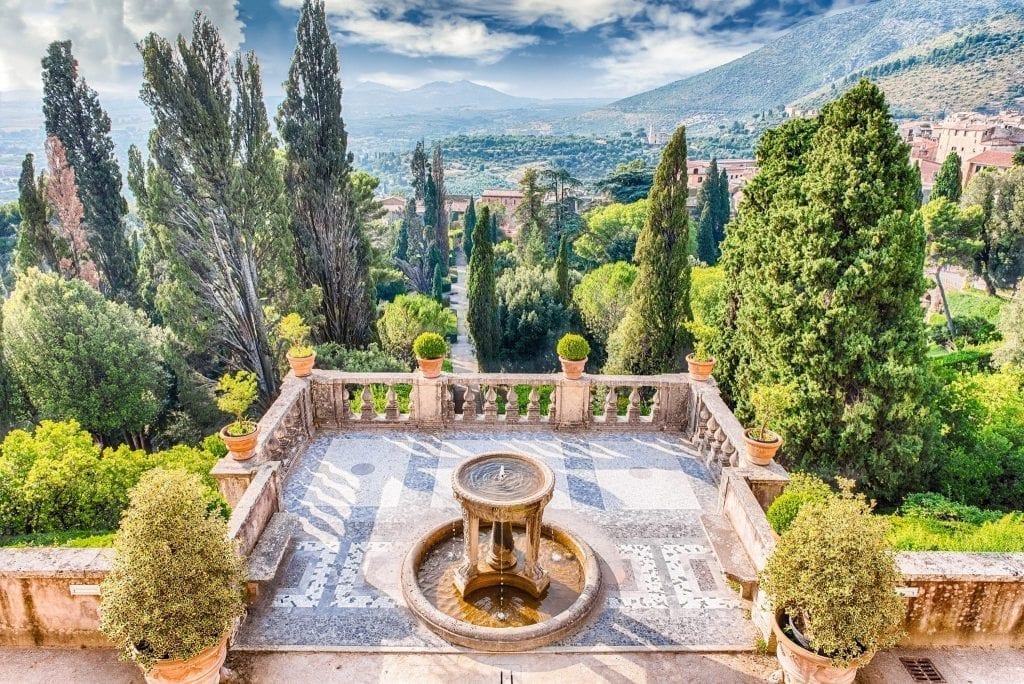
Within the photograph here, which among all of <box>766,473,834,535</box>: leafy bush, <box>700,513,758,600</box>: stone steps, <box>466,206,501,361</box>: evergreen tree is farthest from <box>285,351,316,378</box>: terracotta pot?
<box>466,206,501,361</box>: evergreen tree

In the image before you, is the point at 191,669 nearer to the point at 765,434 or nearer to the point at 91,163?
the point at 765,434

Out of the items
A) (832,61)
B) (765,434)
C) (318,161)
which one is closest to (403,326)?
(318,161)

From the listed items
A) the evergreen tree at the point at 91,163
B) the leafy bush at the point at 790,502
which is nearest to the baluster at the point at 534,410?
the leafy bush at the point at 790,502

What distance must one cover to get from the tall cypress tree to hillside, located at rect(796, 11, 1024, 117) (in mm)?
108367

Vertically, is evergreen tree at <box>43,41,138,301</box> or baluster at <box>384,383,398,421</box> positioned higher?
evergreen tree at <box>43,41,138,301</box>

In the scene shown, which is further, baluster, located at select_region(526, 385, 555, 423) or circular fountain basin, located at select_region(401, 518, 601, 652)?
baluster, located at select_region(526, 385, 555, 423)

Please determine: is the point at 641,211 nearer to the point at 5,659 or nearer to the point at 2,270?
the point at 5,659

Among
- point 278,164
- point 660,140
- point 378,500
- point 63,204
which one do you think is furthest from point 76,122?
point 660,140

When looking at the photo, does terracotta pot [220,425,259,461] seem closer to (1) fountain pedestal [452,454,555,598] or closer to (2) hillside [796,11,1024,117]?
(1) fountain pedestal [452,454,555,598]

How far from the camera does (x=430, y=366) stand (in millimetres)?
10492

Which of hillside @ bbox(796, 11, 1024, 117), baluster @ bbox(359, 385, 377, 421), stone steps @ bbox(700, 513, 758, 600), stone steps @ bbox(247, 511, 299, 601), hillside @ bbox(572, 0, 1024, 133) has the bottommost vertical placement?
stone steps @ bbox(700, 513, 758, 600)

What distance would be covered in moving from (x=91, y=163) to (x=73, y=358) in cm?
1287

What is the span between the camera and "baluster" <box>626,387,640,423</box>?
1069 cm

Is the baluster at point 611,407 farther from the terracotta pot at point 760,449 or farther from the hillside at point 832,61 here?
the hillside at point 832,61
